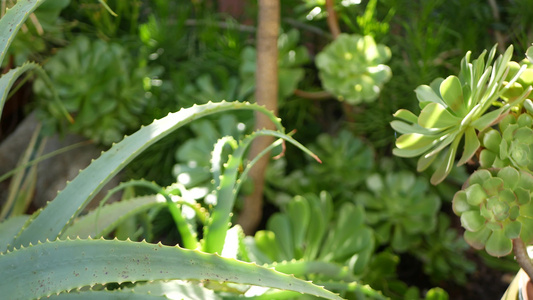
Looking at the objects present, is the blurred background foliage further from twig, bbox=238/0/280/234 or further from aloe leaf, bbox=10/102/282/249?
aloe leaf, bbox=10/102/282/249

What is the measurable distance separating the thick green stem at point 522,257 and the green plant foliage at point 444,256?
1.47 ft

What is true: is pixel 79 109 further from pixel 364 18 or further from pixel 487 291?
pixel 487 291

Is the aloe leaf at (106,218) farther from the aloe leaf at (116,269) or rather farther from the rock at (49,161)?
the rock at (49,161)

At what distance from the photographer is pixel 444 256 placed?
84cm

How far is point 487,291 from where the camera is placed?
34.1 inches

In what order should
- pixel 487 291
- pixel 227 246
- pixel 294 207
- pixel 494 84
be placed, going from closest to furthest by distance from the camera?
pixel 494 84 < pixel 227 246 < pixel 294 207 < pixel 487 291

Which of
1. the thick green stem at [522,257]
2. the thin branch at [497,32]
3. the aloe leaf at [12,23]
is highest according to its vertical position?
the thin branch at [497,32]

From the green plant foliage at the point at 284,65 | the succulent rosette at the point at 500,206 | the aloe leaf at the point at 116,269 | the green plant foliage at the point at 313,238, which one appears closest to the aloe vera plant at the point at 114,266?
the aloe leaf at the point at 116,269

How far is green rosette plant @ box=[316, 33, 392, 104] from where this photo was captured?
769mm

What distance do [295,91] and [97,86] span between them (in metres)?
0.32

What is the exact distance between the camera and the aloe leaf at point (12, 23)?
1.47 feet

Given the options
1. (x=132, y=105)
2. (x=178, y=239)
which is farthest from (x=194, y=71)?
(x=178, y=239)

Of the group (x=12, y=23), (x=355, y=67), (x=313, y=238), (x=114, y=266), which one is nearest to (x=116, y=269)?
(x=114, y=266)

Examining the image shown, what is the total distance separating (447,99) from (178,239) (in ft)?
2.00
